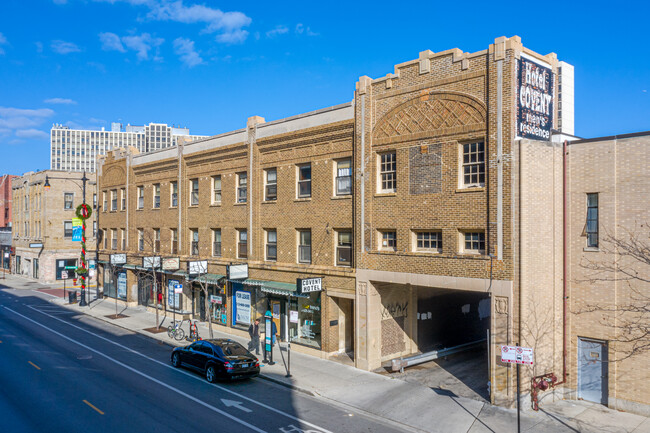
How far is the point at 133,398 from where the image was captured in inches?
690

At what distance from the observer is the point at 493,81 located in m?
17.9

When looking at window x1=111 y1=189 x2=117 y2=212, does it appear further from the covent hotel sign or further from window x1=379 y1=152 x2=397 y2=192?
the covent hotel sign

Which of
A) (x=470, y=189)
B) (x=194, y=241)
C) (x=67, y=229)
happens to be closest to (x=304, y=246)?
(x=470, y=189)

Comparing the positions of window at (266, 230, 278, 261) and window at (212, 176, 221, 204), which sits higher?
window at (212, 176, 221, 204)

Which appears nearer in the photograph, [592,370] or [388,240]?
[592,370]

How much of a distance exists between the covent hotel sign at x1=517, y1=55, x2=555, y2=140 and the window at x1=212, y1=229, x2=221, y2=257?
792 inches

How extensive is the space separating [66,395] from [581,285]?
18.8 m

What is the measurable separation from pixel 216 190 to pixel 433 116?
16833 mm

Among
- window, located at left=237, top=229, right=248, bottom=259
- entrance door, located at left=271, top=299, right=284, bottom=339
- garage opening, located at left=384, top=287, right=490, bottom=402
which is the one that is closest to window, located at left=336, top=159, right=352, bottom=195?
garage opening, located at left=384, top=287, right=490, bottom=402

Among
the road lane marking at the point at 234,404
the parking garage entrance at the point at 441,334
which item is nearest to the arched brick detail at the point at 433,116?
the parking garage entrance at the point at 441,334

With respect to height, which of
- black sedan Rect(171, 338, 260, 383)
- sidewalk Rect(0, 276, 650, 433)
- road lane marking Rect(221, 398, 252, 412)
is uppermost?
black sedan Rect(171, 338, 260, 383)

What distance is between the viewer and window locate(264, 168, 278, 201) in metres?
27.9

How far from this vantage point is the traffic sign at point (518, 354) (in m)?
Answer: 13.8

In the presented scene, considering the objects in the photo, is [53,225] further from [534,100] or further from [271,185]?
[534,100]
